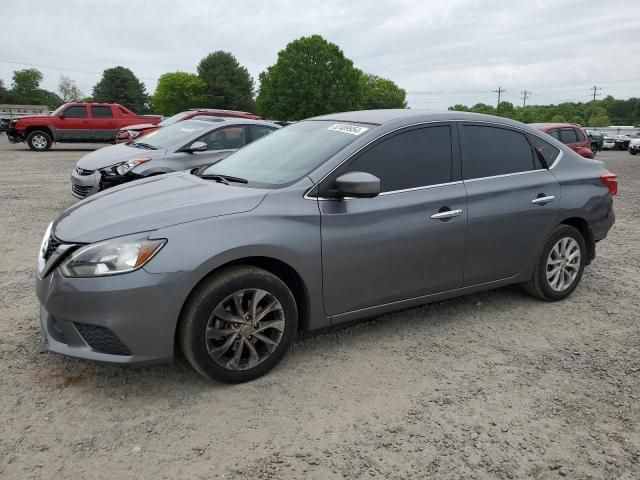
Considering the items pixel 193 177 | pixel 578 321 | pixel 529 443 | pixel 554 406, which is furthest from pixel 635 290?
pixel 193 177

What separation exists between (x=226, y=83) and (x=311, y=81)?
22.4 meters

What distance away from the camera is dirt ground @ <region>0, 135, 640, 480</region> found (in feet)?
8.39

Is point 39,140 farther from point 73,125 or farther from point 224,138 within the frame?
point 224,138

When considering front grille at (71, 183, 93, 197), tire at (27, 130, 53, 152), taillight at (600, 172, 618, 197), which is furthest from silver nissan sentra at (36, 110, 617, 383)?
tire at (27, 130, 53, 152)

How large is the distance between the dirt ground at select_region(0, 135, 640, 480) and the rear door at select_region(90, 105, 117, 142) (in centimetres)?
1726

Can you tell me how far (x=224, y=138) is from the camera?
28.1 ft

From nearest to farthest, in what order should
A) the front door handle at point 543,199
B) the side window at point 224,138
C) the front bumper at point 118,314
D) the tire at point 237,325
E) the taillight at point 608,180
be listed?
1. the front bumper at point 118,314
2. the tire at point 237,325
3. the front door handle at point 543,199
4. the taillight at point 608,180
5. the side window at point 224,138

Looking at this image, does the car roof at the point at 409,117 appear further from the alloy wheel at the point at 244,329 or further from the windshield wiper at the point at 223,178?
the alloy wheel at the point at 244,329

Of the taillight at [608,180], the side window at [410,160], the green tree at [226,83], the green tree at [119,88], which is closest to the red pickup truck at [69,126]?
the side window at [410,160]

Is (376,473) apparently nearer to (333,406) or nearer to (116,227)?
(333,406)

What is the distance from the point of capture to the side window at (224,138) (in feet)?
27.7

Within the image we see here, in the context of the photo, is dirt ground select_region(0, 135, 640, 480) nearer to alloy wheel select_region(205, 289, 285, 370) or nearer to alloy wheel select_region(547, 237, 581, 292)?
alloy wheel select_region(205, 289, 285, 370)

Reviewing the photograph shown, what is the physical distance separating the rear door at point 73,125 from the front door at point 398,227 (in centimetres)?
1886

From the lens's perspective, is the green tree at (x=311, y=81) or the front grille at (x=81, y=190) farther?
the green tree at (x=311, y=81)
